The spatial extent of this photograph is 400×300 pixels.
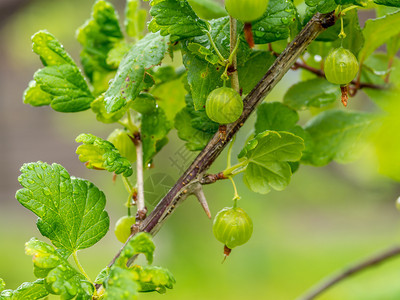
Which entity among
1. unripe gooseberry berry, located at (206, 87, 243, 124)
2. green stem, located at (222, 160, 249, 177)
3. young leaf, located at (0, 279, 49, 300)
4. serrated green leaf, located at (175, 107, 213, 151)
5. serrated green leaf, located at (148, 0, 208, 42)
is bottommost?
young leaf, located at (0, 279, 49, 300)

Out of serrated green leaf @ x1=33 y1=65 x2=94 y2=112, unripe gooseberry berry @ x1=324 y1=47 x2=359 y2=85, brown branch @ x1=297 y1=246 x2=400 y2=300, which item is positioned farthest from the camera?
brown branch @ x1=297 y1=246 x2=400 y2=300

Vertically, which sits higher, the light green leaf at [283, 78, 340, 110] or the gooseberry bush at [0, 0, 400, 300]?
the light green leaf at [283, 78, 340, 110]

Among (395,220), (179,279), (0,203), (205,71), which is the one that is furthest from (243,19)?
(0,203)

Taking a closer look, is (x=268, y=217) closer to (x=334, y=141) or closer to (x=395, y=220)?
(x=395, y=220)

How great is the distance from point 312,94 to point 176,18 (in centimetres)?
35

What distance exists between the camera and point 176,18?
0.55m

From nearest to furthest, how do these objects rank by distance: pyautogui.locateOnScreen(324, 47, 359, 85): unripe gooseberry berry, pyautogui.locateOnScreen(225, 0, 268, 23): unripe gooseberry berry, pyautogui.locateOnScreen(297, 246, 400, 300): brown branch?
pyautogui.locateOnScreen(225, 0, 268, 23): unripe gooseberry berry, pyautogui.locateOnScreen(324, 47, 359, 85): unripe gooseberry berry, pyautogui.locateOnScreen(297, 246, 400, 300): brown branch

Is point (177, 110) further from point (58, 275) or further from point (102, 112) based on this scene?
point (58, 275)

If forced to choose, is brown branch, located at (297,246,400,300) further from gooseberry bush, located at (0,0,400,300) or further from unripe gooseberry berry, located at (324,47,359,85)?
unripe gooseberry berry, located at (324,47,359,85)

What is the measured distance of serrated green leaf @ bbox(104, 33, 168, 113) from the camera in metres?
0.58

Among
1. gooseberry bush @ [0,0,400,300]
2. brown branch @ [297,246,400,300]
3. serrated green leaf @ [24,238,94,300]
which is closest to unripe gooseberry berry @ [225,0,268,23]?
gooseberry bush @ [0,0,400,300]

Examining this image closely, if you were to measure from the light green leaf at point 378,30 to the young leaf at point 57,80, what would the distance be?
46cm

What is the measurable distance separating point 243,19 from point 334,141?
39 cm

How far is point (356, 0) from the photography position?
516 millimetres
